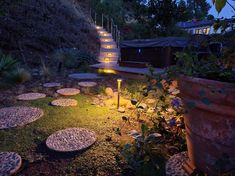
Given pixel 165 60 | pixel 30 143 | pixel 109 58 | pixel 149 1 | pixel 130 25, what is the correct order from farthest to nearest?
pixel 130 25 → pixel 109 58 → pixel 149 1 → pixel 165 60 → pixel 30 143

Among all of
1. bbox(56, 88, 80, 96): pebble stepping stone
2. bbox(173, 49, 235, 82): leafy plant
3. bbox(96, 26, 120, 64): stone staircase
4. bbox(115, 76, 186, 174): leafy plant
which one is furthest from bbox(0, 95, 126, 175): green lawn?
bbox(96, 26, 120, 64): stone staircase

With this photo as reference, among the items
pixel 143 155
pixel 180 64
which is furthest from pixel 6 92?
pixel 180 64

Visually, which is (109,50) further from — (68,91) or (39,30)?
(68,91)

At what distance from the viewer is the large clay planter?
131 centimetres

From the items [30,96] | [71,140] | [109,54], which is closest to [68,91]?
[30,96]

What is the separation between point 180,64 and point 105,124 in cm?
172

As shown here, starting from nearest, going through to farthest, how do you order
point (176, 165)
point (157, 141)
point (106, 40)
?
point (176, 165) → point (157, 141) → point (106, 40)

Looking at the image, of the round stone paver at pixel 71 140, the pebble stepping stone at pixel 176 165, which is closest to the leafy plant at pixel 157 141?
the pebble stepping stone at pixel 176 165

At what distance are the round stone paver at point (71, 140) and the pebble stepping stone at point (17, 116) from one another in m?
0.75

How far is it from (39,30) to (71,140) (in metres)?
9.28

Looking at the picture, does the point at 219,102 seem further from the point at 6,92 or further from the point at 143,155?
the point at 6,92

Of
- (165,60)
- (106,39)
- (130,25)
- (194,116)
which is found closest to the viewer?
(194,116)

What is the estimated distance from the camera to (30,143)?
8.50 ft

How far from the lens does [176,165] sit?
76.2 inches
